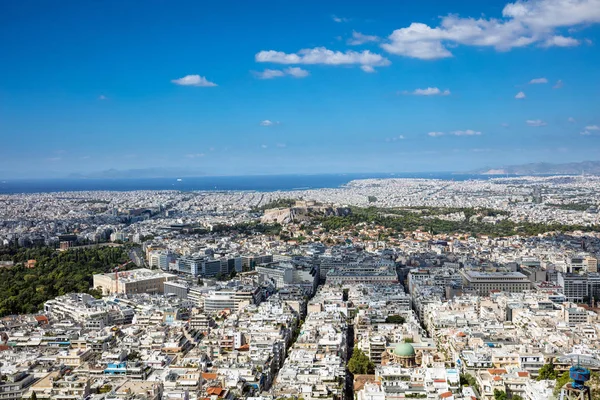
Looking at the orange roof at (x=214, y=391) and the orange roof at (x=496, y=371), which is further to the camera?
the orange roof at (x=496, y=371)

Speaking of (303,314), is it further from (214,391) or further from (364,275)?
(214,391)

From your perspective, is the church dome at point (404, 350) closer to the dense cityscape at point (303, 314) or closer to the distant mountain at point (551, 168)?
the dense cityscape at point (303, 314)

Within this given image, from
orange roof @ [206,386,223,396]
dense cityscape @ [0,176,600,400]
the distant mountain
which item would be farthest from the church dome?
the distant mountain

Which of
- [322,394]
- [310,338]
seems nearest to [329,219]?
[310,338]

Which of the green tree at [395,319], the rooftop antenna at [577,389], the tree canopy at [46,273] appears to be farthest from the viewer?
the tree canopy at [46,273]

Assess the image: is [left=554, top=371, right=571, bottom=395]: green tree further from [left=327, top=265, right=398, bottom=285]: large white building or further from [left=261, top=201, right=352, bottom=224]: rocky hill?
A: [left=261, top=201, right=352, bottom=224]: rocky hill

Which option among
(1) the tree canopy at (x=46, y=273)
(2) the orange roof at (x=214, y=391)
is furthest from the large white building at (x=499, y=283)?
(1) the tree canopy at (x=46, y=273)
